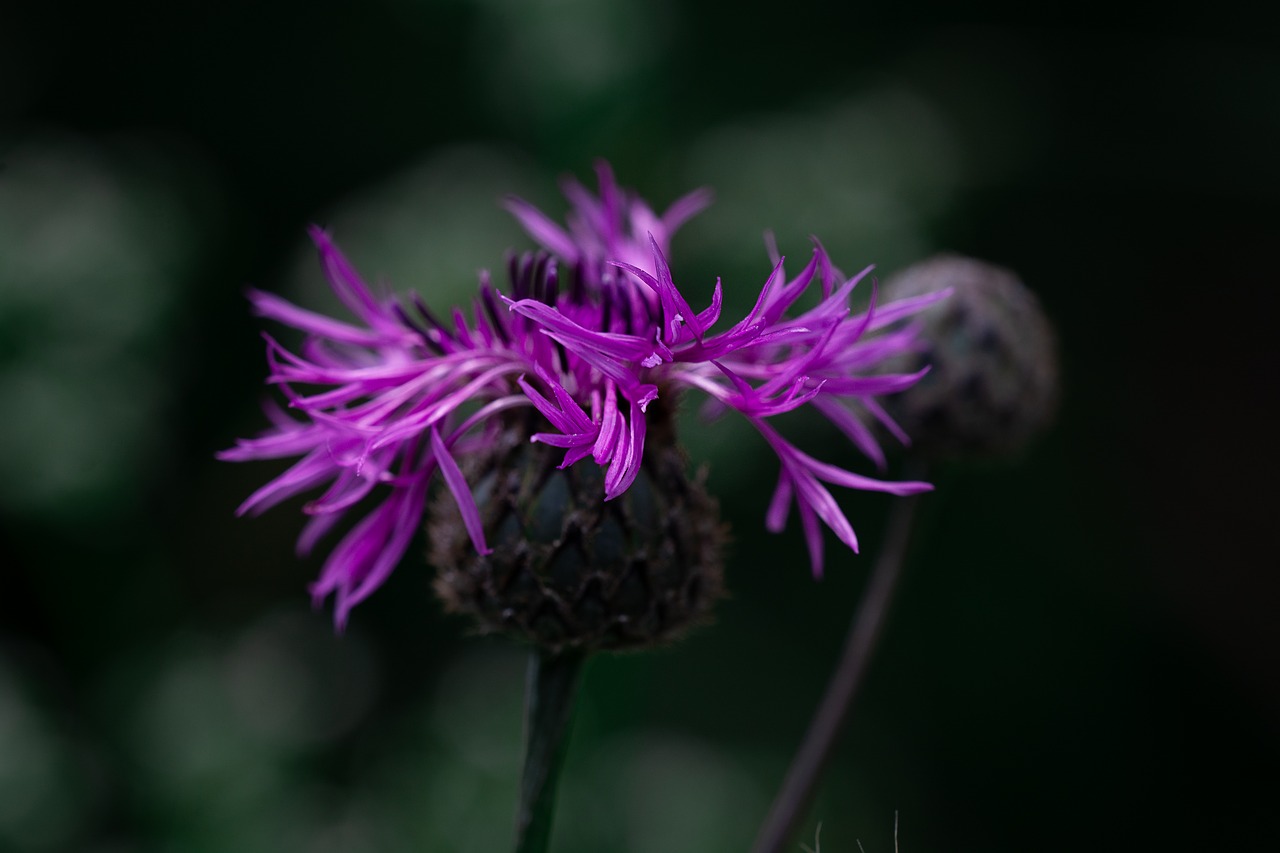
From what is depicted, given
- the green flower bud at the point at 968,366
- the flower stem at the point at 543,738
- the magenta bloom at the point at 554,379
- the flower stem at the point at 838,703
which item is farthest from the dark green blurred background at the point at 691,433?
the flower stem at the point at 543,738

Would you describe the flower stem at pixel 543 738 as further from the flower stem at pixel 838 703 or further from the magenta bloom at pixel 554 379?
the flower stem at pixel 838 703

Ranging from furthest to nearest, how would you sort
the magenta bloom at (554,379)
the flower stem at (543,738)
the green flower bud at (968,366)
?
the green flower bud at (968,366)
the flower stem at (543,738)
the magenta bloom at (554,379)

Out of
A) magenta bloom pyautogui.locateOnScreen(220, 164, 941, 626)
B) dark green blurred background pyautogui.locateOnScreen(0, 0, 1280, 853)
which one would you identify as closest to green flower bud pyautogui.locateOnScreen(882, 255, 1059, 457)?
dark green blurred background pyautogui.locateOnScreen(0, 0, 1280, 853)

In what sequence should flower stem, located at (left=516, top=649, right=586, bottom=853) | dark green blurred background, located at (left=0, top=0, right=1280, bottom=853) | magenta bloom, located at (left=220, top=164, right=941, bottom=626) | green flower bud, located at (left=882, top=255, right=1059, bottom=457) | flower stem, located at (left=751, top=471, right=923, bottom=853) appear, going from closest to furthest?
magenta bloom, located at (left=220, top=164, right=941, bottom=626) < flower stem, located at (left=516, top=649, right=586, bottom=853) < flower stem, located at (left=751, top=471, right=923, bottom=853) < green flower bud, located at (left=882, top=255, right=1059, bottom=457) < dark green blurred background, located at (left=0, top=0, right=1280, bottom=853)

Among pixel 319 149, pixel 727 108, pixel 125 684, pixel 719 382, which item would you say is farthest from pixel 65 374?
pixel 727 108

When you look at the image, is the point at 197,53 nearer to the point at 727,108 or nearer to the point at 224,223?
the point at 224,223

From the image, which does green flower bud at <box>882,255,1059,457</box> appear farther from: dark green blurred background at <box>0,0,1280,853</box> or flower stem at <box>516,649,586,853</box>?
flower stem at <box>516,649,586,853</box>
